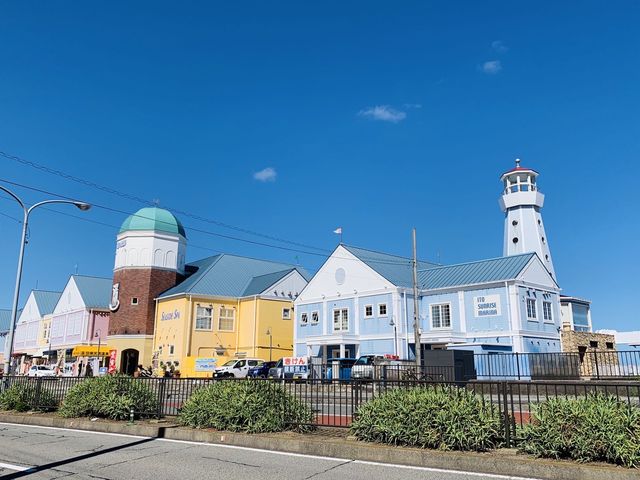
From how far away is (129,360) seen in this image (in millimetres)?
49688

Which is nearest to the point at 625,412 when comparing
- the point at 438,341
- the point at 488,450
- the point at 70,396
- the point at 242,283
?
the point at 488,450

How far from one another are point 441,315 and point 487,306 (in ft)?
11.2

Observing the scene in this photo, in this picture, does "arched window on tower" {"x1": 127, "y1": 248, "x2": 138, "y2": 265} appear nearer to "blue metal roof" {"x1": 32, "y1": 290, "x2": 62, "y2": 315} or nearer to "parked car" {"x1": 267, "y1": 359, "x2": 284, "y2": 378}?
"parked car" {"x1": 267, "y1": 359, "x2": 284, "y2": 378}

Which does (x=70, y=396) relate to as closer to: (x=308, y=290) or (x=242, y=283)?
(x=308, y=290)

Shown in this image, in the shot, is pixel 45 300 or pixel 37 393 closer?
pixel 37 393

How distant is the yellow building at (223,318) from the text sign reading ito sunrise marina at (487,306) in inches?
771

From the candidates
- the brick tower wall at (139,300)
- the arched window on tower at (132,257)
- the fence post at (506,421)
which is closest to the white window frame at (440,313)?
the brick tower wall at (139,300)

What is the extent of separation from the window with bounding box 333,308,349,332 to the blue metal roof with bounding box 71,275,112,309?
28095 mm

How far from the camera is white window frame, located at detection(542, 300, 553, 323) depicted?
3647cm

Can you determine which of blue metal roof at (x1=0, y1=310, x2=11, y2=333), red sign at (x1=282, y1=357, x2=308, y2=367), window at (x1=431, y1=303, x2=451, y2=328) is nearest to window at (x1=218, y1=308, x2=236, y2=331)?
red sign at (x1=282, y1=357, x2=308, y2=367)

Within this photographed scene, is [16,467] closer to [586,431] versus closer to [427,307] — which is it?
[586,431]

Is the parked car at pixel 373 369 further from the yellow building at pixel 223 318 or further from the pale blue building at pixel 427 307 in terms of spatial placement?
the yellow building at pixel 223 318

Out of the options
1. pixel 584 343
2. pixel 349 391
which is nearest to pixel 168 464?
pixel 349 391

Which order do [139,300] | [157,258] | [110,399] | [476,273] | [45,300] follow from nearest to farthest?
[110,399] → [476,273] → [139,300] → [157,258] → [45,300]
